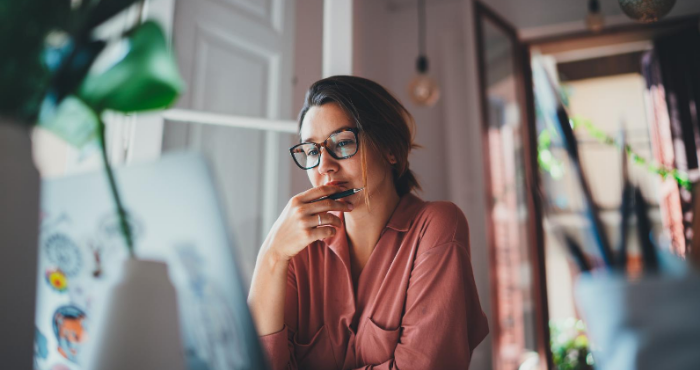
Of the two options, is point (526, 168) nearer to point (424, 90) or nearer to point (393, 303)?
point (424, 90)

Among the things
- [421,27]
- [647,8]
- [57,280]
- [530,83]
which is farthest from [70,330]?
[421,27]

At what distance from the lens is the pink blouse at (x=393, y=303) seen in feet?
2.55

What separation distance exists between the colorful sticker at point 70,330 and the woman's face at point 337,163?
1.84ft

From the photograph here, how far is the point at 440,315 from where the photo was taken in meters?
0.78

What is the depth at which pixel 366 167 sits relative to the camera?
95 centimetres

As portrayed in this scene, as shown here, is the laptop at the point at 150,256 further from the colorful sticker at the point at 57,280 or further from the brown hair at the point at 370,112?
the brown hair at the point at 370,112

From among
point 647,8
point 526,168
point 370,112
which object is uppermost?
point 647,8

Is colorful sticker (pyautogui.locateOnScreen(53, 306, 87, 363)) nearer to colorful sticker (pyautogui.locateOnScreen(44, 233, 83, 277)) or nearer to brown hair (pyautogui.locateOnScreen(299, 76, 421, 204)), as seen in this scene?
colorful sticker (pyautogui.locateOnScreen(44, 233, 83, 277))

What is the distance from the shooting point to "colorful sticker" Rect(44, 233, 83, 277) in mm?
406

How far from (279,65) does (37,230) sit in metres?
1.14

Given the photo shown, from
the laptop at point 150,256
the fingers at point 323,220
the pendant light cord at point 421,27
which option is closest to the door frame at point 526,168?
the pendant light cord at point 421,27

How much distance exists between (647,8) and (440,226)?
1.31 m

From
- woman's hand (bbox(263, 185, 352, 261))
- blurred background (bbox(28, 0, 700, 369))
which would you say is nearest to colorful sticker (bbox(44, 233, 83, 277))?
woman's hand (bbox(263, 185, 352, 261))

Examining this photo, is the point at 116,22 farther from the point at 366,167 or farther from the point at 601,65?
the point at 601,65
